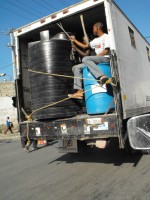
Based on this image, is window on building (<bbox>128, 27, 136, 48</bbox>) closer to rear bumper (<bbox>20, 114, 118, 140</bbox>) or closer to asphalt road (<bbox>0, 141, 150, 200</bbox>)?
rear bumper (<bbox>20, 114, 118, 140</bbox>)

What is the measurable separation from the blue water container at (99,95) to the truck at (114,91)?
0.50 ft

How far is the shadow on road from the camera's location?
20.7 feet

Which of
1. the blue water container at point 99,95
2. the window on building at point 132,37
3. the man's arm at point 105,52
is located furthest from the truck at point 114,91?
the man's arm at point 105,52

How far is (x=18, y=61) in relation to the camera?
6773mm

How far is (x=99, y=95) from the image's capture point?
5410 mm

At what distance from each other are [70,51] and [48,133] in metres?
1.84

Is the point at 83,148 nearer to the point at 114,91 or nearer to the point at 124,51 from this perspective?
the point at 114,91

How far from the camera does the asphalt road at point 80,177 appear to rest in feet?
14.1

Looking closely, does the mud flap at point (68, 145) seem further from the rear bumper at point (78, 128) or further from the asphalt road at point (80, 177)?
the asphalt road at point (80, 177)

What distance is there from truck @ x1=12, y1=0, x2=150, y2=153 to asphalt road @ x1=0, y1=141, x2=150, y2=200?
18.8 inches

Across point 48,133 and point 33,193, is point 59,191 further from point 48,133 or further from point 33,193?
point 48,133

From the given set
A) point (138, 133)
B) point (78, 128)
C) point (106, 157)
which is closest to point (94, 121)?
point (78, 128)

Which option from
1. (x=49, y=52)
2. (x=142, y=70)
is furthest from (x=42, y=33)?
(x=142, y=70)

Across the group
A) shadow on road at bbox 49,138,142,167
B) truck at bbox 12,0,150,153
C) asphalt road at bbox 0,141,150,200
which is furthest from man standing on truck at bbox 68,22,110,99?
shadow on road at bbox 49,138,142,167
